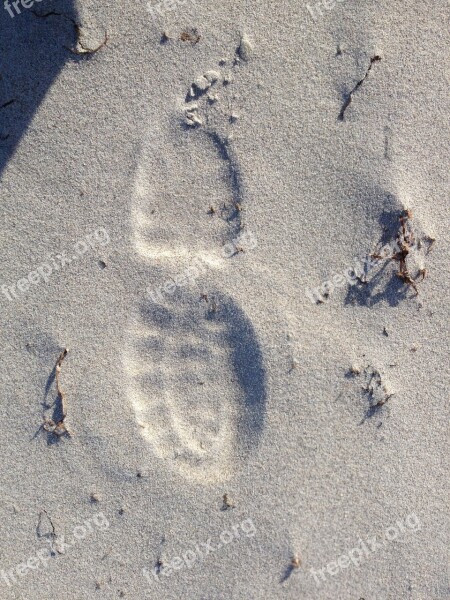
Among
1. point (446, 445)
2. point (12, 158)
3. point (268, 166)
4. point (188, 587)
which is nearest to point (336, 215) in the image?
point (268, 166)

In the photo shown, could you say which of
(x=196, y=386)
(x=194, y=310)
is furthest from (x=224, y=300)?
(x=196, y=386)

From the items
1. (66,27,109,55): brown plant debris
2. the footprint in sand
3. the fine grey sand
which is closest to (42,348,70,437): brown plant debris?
the fine grey sand

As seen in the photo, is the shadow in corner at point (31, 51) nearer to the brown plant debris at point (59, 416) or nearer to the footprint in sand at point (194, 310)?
the footprint in sand at point (194, 310)

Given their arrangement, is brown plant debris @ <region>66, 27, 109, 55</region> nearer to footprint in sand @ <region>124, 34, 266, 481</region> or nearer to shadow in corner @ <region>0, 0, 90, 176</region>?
shadow in corner @ <region>0, 0, 90, 176</region>

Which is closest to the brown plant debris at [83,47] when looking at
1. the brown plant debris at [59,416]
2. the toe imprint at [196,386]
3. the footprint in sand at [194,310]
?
the footprint in sand at [194,310]

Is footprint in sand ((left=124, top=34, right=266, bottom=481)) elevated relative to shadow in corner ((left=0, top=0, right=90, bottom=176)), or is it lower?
lower
